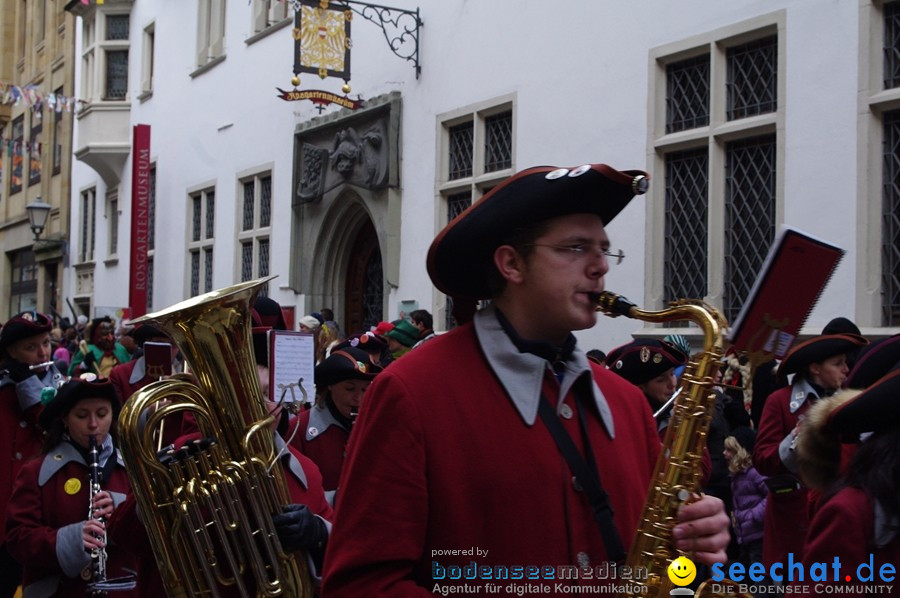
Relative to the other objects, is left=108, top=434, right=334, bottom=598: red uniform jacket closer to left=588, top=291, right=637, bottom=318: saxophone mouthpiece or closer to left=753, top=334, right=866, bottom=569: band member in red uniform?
left=588, top=291, right=637, bottom=318: saxophone mouthpiece

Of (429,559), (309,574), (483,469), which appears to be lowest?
(309,574)

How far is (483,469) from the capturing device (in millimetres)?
2377

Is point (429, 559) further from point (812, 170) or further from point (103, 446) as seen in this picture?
point (812, 170)

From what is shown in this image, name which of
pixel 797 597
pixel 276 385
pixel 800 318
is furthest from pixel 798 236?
pixel 276 385

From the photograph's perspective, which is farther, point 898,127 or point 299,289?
point 299,289

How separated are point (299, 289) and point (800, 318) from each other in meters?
14.3

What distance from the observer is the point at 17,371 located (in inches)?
259

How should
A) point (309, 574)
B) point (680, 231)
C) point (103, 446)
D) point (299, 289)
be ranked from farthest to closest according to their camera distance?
point (299, 289) < point (680, 231) < point (103, 446) < point (309, 574)

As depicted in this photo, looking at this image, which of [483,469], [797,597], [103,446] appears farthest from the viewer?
[103,446]

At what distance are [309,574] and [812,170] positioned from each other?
6.23m

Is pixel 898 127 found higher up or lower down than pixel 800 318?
higher up

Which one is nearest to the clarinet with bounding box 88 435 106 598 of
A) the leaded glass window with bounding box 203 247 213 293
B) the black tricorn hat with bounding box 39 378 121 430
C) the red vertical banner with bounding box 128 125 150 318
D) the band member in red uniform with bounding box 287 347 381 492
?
the black tricorn hat with bounding box 39 378 121 430

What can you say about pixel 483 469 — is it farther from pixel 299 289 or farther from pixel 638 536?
pixel 299 289

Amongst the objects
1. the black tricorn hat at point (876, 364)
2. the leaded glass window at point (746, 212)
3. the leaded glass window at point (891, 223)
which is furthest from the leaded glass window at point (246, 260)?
the black tricorn hat at point (876, 364)
